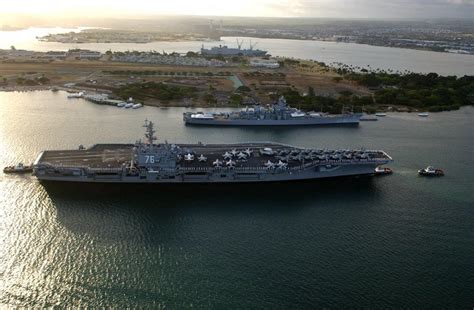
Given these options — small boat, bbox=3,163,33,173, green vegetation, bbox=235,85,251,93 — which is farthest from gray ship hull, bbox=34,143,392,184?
green vegetation, bbox=235,85,251,93

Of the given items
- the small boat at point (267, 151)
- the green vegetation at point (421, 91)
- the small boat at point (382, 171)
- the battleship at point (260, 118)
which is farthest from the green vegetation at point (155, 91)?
the small boat at point (382, 171)

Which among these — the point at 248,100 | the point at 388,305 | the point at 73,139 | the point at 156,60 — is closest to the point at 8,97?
the point at 73,139

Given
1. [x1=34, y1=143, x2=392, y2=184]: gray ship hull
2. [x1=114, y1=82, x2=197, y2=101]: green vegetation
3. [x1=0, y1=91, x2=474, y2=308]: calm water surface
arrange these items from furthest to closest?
[x1=114, y1=82, x2=197, y2=101]: green vegetation → [x1=34, y1=143, x2=392, y2=184]: gray ship hull → [x1=0, y1=91, x2=474, y2=308]: calm water surface

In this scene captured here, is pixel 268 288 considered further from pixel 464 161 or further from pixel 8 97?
pixel 8 97

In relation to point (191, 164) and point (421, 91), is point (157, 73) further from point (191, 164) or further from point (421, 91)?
point (191, 164)

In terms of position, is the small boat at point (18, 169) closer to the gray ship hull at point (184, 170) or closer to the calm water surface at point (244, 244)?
the calm water surface at point (244, 244)

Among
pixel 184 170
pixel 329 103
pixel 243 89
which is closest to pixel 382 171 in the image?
pixel 184 170

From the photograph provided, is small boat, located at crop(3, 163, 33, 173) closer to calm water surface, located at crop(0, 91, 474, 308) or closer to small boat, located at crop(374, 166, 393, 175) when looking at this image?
calm water surface, located at crop(0, 91, 474, 308)
